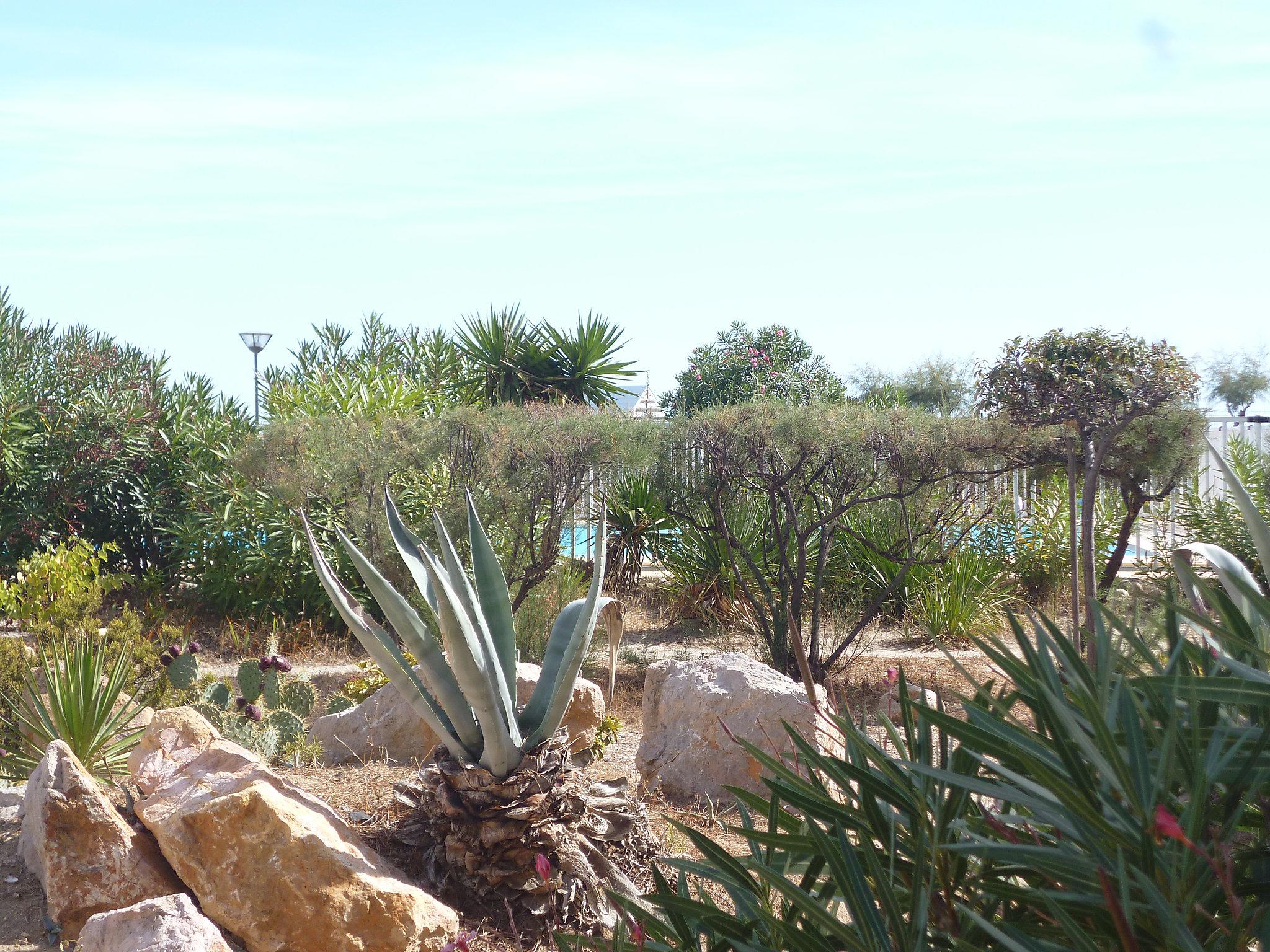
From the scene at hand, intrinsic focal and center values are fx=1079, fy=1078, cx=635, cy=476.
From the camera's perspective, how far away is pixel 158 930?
2.62 m

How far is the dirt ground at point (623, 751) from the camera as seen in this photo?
11.7 ft

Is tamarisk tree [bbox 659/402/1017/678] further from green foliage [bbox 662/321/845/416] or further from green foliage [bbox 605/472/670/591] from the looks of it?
green foliage [bbox 662/321/845/416]

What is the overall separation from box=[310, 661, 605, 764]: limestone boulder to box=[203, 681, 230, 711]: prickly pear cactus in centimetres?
48

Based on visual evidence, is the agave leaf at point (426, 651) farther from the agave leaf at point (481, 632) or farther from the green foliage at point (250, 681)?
the green foliage at point (250, 681)

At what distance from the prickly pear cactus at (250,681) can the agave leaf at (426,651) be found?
2.53 meters

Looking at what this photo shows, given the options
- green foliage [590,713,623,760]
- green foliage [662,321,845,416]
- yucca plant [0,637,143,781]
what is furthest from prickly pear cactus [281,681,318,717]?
green foliage [662,321,845,416]

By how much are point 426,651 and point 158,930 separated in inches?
43.6

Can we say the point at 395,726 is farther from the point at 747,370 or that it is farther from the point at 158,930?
the point at 747,370

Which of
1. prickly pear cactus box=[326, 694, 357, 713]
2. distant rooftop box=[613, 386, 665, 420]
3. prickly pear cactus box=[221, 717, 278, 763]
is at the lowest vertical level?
prickly pear cactus box=[326, 694, 357, 713]

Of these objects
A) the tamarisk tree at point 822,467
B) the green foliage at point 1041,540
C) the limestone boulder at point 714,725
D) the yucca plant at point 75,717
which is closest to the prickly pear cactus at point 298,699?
the yucca plant at point 75,717

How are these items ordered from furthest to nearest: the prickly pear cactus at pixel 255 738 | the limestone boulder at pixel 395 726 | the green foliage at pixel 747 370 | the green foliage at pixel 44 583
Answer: the green foliage at pixel 747 370, the green foliage at pixel 44 583, the limestone boulder at pixel 395 726, the prickly pear cactus at pixel 255 738

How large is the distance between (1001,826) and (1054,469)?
7651 millimetres

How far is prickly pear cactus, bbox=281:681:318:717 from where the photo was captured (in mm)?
5723

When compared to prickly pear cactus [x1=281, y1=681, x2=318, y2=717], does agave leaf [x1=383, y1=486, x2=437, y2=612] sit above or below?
above
